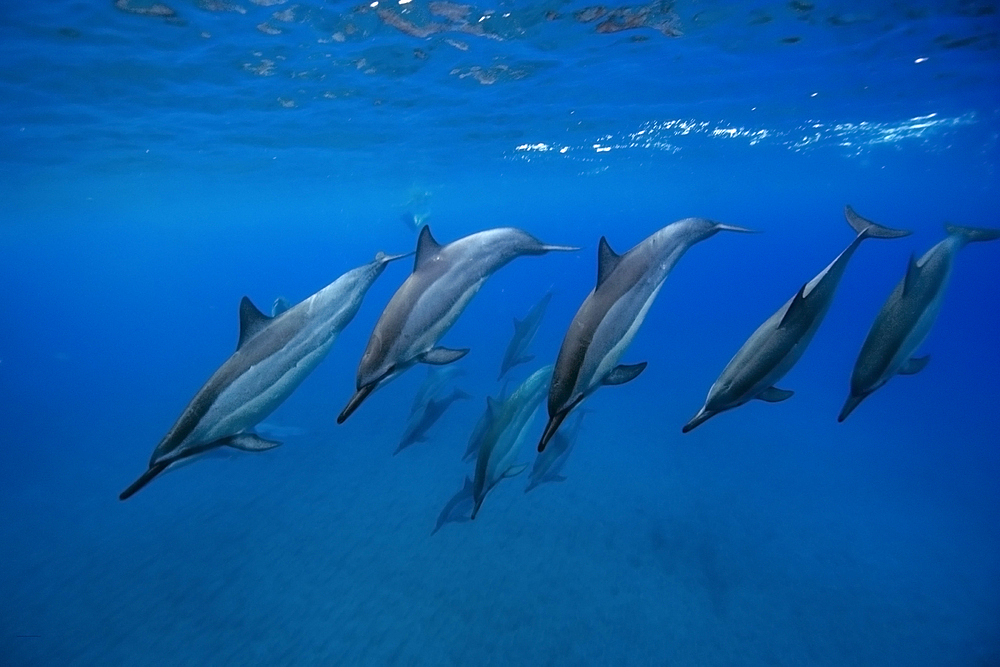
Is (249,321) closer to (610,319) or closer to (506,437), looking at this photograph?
(610,319)

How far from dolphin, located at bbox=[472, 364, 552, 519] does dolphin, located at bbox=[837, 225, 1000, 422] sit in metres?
2.39

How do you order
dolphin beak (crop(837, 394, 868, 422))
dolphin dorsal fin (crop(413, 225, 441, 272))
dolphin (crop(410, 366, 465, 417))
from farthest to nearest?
dolphin (crop(410, 366, 465, 417)) < dolphin dorsal fin (crop(413, 225, 441, 272)) < dolphin beak (crop(837, 394, 868, 422))

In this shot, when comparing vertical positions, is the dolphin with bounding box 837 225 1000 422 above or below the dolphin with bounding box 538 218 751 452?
below

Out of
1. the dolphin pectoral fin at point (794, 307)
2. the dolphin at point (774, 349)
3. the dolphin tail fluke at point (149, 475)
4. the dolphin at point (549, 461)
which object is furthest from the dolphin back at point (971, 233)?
the dolphin at point (549, 461)

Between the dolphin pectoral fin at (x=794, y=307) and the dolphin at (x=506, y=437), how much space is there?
238 centimetres

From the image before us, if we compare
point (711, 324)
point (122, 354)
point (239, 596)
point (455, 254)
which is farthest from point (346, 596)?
point (122, 354)

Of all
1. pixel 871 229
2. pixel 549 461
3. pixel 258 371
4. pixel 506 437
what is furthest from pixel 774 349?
pixel 549 461

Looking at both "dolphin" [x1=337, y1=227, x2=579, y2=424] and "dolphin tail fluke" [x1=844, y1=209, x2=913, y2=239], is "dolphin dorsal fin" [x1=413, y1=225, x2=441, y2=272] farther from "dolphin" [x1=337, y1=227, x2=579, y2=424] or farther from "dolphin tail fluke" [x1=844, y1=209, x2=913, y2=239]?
"dolphin tail fluke" [x1=844, y1=209, x2=913, y2=239]

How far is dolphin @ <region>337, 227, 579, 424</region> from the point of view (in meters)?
2.64

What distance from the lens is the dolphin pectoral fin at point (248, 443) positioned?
264 centimetres

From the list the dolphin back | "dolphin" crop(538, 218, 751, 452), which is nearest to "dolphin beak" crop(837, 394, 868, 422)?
the dolphin back

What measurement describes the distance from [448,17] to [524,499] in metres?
11.5

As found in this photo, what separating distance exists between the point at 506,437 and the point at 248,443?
2.14 metres

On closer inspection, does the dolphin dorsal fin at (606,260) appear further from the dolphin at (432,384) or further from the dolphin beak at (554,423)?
the dolphin at (432,384)
